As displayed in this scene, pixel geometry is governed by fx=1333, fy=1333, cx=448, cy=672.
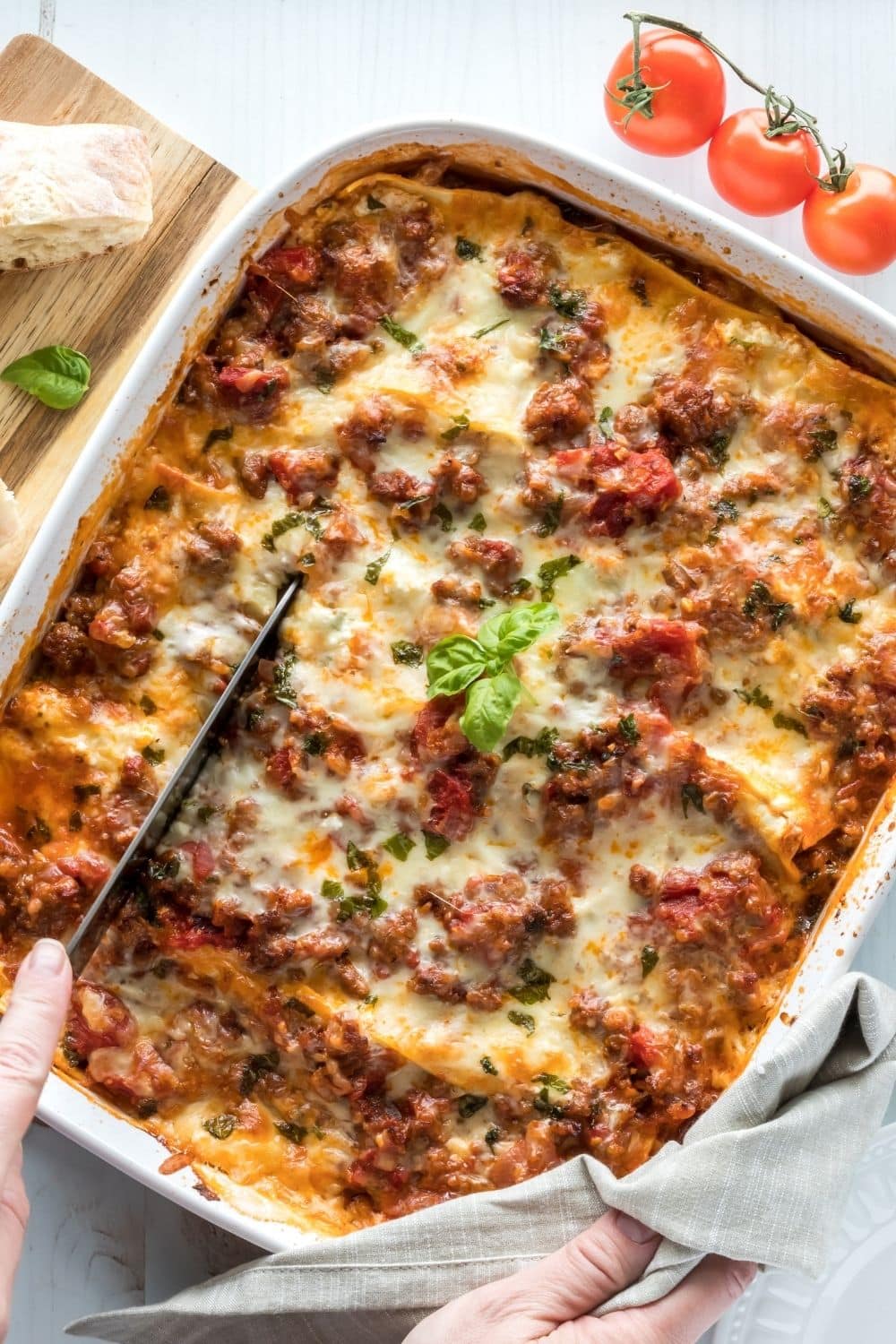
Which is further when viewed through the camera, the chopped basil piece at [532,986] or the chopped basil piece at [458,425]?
the chopped basil piece at [458,425]

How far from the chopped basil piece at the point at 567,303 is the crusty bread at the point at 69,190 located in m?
1.14

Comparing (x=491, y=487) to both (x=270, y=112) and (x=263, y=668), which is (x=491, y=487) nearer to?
(x=263, y=668)

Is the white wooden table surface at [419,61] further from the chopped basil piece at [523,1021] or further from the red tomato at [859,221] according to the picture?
the chopped basil piece at [523,1021]

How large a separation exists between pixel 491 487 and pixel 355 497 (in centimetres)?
35

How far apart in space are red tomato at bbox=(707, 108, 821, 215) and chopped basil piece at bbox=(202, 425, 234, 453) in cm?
155

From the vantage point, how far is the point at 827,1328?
3.49m

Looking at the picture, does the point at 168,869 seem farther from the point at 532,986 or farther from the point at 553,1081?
the point at 553,1081

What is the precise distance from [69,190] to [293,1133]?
2.49m

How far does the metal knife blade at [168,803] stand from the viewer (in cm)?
324

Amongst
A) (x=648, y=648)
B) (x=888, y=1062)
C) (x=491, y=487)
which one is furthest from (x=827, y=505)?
(x=888, y=1062)

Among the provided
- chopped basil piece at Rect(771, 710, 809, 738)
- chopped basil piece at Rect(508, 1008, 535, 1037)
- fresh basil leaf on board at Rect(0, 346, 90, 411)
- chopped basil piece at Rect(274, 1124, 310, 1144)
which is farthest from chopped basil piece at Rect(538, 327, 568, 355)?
chopped basil piece at Rect(274, 1124, 310, 1144)

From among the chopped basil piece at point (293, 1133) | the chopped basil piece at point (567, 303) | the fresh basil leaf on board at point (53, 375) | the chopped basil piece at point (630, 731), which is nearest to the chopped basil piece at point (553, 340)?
the chopped basil piece at point (567, 303)

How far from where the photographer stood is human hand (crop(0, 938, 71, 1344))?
2.69m

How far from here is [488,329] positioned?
11.2ft
